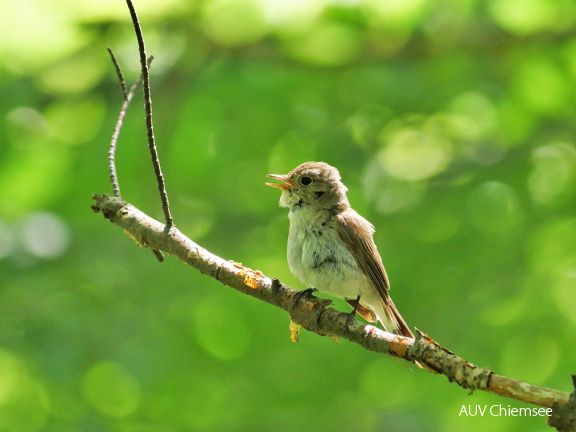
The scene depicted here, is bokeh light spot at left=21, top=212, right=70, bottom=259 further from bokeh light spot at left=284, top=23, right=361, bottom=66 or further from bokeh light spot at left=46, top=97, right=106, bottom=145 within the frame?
bokeh light spot at left=284, top=23, right=361, bottom=66

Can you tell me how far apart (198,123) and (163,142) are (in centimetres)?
41

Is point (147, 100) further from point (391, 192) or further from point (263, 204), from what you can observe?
point (391, 192)

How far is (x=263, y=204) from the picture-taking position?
6.75m

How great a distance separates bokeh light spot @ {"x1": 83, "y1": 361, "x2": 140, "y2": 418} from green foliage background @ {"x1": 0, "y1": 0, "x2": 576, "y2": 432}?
0.02m

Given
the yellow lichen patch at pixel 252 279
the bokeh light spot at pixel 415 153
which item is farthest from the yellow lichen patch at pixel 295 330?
the bokeh light spot at pixel 415 153

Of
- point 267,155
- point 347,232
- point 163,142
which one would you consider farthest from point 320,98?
point 347,232

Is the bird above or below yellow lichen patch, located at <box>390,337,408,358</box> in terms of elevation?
above

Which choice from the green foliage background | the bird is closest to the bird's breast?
the bird

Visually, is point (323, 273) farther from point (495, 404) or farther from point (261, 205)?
point (495, 404)

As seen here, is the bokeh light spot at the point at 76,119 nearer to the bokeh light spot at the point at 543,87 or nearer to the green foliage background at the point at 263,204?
the green foliage background at the point at 263,204

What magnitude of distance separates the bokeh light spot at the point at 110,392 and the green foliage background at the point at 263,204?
0.02 m

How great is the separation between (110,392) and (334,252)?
3.12 metres

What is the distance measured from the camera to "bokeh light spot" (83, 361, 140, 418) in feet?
20.3

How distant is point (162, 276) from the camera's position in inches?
245
